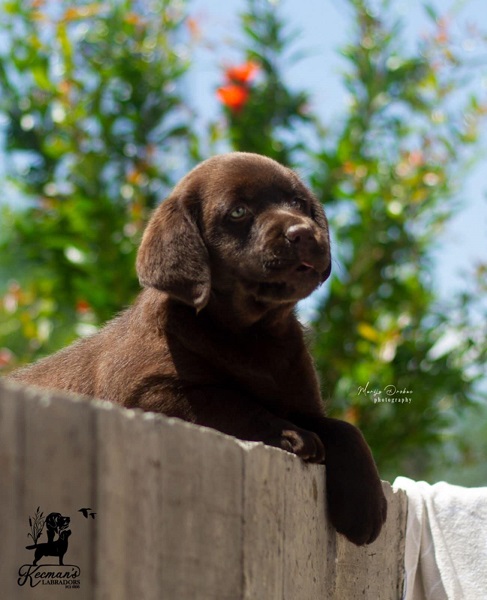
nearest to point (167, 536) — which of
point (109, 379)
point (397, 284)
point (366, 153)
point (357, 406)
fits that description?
point (109, 379)

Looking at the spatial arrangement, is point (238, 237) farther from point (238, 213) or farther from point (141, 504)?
point (141, 504)

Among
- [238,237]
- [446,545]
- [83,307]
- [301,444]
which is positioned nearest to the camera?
[301,444]

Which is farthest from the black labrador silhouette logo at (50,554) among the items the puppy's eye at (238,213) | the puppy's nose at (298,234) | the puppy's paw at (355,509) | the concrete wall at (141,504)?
the puppy's eye at (238,213)

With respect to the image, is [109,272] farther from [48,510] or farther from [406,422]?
[48,510]

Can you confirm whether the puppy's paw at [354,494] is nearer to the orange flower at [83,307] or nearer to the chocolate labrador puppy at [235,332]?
the chocolate labrador puppy at [235,332]

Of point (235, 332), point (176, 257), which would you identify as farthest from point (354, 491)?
point (176, 257)

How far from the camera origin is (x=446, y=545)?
3.43 metres

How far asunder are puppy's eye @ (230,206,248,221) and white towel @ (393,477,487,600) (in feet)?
3.59

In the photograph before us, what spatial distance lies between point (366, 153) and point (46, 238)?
2355 mm

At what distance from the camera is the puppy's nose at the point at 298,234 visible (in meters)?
3.15

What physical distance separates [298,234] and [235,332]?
0.38 metres

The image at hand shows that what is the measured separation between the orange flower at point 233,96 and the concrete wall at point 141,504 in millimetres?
4978

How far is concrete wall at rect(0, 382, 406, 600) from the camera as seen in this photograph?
4.55 feet

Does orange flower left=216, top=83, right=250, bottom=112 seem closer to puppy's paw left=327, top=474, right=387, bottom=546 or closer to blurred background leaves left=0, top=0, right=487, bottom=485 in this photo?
blurred background leaves left=0, top=0, right=487, bottom=485
